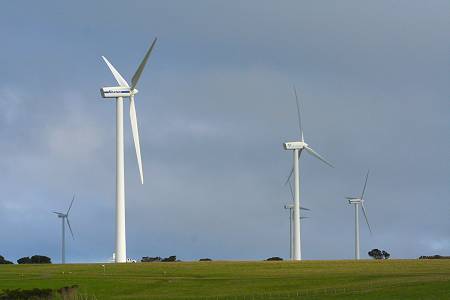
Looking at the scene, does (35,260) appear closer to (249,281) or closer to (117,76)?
(117,76)

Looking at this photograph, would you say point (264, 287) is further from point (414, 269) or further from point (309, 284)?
point (414, 269)

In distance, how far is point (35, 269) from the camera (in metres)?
124

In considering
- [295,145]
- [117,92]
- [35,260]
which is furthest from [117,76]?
[35,260]

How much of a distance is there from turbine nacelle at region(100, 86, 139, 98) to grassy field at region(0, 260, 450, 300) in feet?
72.7

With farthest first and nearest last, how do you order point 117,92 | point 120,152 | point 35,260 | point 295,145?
point 35,260
point 295,145
point 117,92
point 120,152

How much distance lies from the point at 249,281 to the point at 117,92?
148 feet

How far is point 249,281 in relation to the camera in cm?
9300

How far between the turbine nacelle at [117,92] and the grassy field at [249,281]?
72.7 ft

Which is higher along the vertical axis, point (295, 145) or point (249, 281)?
point (295, 145)

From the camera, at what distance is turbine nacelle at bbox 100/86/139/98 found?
130 m

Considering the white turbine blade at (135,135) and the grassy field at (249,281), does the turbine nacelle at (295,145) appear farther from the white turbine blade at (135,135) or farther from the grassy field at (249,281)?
the white turbine blade at (135,135)

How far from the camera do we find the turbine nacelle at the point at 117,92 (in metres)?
130

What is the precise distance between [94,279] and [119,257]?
29398mm

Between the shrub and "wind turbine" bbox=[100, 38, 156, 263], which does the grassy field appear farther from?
the shrub
